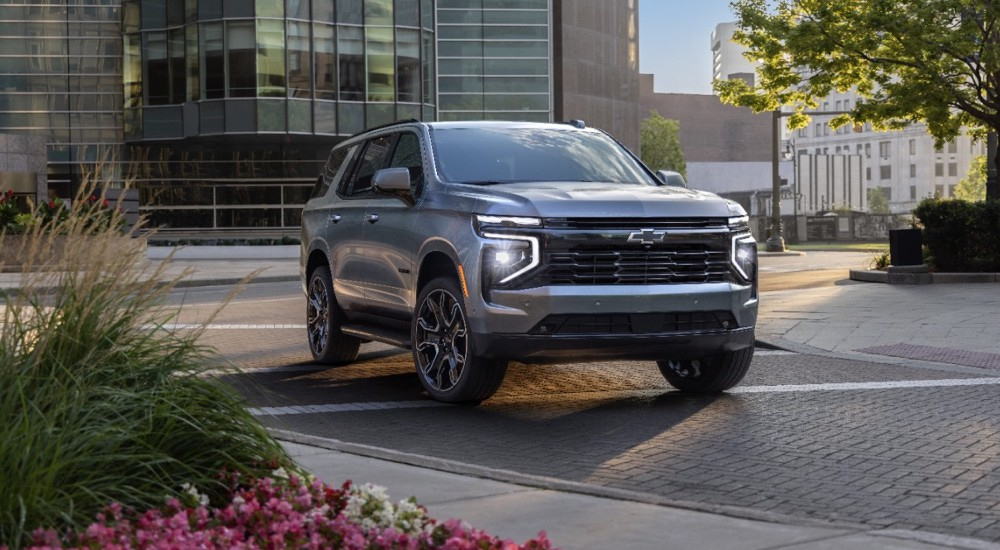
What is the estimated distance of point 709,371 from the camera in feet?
33.6

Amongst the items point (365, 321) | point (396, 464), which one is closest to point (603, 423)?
point (396, 464)

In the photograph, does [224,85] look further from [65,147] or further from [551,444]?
[551,444]

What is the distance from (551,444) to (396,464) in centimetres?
138

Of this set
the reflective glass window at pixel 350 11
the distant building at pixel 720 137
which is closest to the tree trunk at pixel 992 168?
the reflective glass window at pixel 350 11

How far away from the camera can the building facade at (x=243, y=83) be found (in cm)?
5128

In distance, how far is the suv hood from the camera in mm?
8922

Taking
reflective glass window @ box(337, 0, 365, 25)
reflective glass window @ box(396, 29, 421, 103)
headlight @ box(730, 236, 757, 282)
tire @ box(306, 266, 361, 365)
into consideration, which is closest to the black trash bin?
tire @ box(306, 266, 361, 365)

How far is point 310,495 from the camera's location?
17.2 ft

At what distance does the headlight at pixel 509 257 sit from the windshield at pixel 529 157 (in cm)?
118

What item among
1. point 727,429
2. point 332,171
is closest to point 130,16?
point 332,171

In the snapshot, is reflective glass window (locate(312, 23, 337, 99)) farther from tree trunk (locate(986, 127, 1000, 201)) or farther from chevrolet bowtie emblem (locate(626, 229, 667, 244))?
chevrolet bowtie emblem (locate(626, 229, 667, 244))

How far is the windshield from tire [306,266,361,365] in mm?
1969

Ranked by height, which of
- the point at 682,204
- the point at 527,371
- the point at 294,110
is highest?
the point at 294,110

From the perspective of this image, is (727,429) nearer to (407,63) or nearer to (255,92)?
(255,92)
